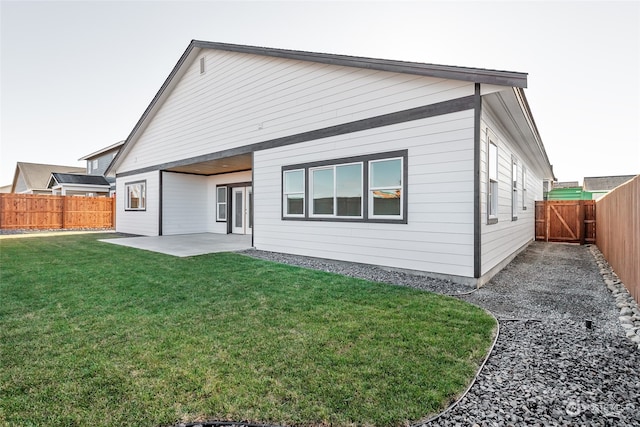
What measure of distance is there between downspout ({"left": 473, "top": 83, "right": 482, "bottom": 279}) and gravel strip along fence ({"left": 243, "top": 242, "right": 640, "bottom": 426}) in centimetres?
57

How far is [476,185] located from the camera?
5.46 metres

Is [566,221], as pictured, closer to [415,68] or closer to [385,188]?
[385,188]

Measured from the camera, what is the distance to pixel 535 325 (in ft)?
12.4

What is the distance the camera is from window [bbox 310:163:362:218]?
286 inches

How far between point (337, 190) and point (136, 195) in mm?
12599

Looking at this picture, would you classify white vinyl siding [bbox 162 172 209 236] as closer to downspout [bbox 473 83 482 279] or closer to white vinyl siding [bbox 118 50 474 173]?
white vinyl siding [bbox 118 50 474 173]

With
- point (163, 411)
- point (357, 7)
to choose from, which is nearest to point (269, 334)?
point (163, 411)

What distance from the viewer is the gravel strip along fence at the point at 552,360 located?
2109 mm

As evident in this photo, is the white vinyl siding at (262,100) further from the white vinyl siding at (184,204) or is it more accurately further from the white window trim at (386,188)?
the white vinyl siding at (184,204)

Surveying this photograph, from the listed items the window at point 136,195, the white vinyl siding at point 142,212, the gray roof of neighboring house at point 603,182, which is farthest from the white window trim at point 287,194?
the gray roof of neighboring house at point 603,182

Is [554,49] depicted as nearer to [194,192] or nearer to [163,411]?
[163,411]

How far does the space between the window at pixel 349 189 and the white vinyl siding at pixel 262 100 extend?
107 cm

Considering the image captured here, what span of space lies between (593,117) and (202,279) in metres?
20.1

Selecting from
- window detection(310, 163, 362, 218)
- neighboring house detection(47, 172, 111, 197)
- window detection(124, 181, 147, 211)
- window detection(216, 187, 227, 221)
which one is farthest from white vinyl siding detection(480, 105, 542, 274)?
neighboring house detection(47, 172, 111, 197)
